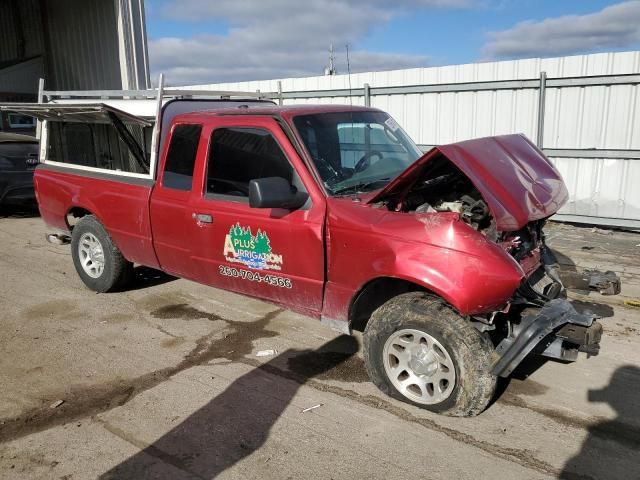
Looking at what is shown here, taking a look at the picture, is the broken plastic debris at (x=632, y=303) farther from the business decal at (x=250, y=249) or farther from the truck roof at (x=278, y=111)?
the business decal at (x=250, y=249)

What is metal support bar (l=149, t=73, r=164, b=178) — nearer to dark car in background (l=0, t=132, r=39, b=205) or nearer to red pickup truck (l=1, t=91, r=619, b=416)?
red pickup truck (l=1, t=91, r=619, b=416)

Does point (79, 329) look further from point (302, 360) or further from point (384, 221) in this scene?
point (384, 221)

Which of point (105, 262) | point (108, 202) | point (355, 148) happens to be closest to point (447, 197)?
point (355, 148)

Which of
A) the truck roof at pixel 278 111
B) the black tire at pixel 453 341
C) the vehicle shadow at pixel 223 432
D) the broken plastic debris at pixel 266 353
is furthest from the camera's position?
the broken plastic debris at pixel 266 353

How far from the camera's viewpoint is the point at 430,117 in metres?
9.98

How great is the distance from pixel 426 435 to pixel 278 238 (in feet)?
5.47

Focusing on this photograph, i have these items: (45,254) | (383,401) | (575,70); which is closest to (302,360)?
(383,401)

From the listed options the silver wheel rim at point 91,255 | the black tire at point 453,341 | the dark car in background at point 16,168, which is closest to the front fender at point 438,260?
the black tire at point 453,341

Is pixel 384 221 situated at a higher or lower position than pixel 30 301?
higher

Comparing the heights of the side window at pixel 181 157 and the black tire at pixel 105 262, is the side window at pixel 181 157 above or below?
above

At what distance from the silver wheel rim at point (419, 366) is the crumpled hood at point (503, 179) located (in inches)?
33.0

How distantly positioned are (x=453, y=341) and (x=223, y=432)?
1.48 metres

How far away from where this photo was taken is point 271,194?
3.48m

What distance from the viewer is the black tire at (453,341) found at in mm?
3107
